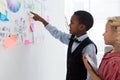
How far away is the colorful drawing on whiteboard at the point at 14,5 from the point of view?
50.6 inches

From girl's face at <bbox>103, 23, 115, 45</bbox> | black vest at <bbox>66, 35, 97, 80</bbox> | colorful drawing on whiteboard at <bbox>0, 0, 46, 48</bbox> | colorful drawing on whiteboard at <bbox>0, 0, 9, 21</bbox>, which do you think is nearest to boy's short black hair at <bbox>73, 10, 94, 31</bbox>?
black vest at <bbox>66, 35, 97, 80</bbox>

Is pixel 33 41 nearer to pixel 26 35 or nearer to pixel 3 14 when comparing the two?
pixel 26 35

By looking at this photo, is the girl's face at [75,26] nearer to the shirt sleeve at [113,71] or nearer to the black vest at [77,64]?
the black vest at [77,64]

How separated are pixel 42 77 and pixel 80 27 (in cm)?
49

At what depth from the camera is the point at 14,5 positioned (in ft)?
4.38

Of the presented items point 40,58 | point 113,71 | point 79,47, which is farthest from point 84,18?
point 113,71

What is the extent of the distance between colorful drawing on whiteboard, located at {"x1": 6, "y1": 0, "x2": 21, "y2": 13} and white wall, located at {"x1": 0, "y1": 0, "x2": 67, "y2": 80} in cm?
21

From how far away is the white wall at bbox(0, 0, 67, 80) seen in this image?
1.32 meters

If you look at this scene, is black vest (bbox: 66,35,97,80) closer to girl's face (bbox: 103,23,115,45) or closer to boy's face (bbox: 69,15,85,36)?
boy's face (bbox: 69,15,85,36)

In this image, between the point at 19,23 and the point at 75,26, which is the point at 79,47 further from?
the point at 19,23

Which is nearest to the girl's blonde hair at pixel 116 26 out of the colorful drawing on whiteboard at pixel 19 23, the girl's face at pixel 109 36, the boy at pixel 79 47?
the girl's face at pixel 109 36

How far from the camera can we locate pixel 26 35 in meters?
1.49

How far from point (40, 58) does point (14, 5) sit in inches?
22.2

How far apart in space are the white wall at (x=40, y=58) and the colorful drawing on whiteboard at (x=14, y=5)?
0.21m
